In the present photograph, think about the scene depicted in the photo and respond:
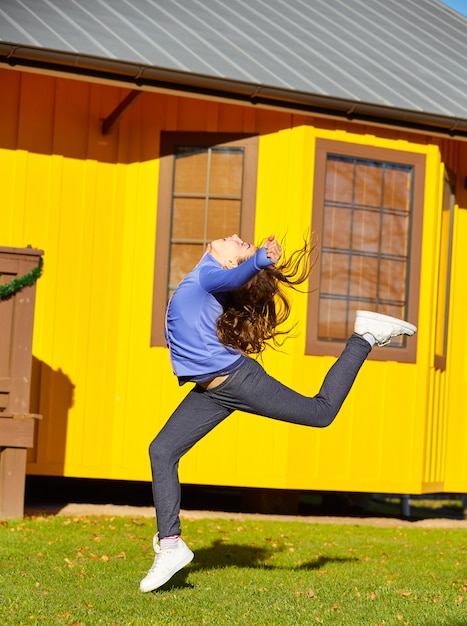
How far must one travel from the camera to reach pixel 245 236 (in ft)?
32.2

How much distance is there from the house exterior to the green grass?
0.98 metres

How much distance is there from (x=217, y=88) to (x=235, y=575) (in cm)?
426

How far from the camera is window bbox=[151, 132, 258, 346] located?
984 cm

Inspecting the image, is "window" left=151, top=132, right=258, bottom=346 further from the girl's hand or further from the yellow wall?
the girl's hand

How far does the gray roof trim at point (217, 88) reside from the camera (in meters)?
8.59

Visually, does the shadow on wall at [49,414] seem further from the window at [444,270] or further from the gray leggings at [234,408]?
the gray leggings at [234,408]

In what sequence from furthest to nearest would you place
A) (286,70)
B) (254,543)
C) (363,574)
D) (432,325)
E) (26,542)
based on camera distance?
(432,325) < (286,70) < (254,543) < (26,542) < (363,574)

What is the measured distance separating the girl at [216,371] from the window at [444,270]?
15.7 feet

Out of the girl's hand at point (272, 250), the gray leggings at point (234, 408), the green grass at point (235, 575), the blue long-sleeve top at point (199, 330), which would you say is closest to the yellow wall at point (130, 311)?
the green grass at point (235, 575)

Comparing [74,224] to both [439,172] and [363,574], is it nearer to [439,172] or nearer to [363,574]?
[439,172]

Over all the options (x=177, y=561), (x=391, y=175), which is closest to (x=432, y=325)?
(x=391, y=175)

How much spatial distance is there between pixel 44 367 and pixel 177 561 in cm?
435

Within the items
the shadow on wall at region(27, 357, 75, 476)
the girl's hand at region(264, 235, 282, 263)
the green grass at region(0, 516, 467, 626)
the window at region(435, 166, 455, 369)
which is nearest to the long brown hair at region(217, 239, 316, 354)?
the girl's hand at region(264, 235, 282, 263)

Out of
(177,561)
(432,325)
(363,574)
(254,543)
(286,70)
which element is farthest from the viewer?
(432,325)
